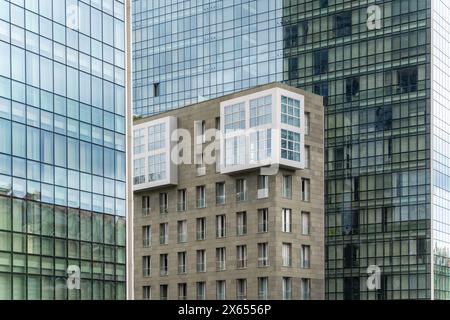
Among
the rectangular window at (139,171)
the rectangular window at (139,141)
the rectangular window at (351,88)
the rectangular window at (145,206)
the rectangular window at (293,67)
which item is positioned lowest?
the rectangular window at (145,206)

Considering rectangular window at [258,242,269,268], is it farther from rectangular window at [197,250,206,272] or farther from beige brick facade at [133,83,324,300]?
rectangular window at [197,250,206,272]

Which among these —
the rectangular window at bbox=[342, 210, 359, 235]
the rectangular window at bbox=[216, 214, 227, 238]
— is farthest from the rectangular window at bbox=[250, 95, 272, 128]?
the rectangular window at bbox=[342, 210, 359, 235]

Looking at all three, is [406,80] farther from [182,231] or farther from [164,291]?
[164,291]

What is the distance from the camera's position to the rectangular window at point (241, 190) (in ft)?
278

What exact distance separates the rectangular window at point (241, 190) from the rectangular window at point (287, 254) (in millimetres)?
6017

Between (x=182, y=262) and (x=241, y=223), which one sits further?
(x=182, y=262)

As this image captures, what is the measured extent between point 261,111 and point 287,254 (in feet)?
44.5

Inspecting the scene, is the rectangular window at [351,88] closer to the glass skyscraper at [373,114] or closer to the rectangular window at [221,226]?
the glass skyscraper at [373,114]

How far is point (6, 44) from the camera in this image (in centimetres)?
4753

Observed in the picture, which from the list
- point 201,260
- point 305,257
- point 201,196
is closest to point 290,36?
point 201,196

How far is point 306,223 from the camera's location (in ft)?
281

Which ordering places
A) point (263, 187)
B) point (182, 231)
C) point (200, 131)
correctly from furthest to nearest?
point (182, 231) < point (200, 131) < point (263, 187)

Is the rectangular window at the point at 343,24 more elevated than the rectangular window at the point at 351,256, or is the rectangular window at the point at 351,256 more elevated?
the rectangular window at the point at 343,24

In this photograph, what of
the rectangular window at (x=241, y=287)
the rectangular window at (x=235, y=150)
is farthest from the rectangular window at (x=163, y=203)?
the rectangular window at (x=241, y=287)
